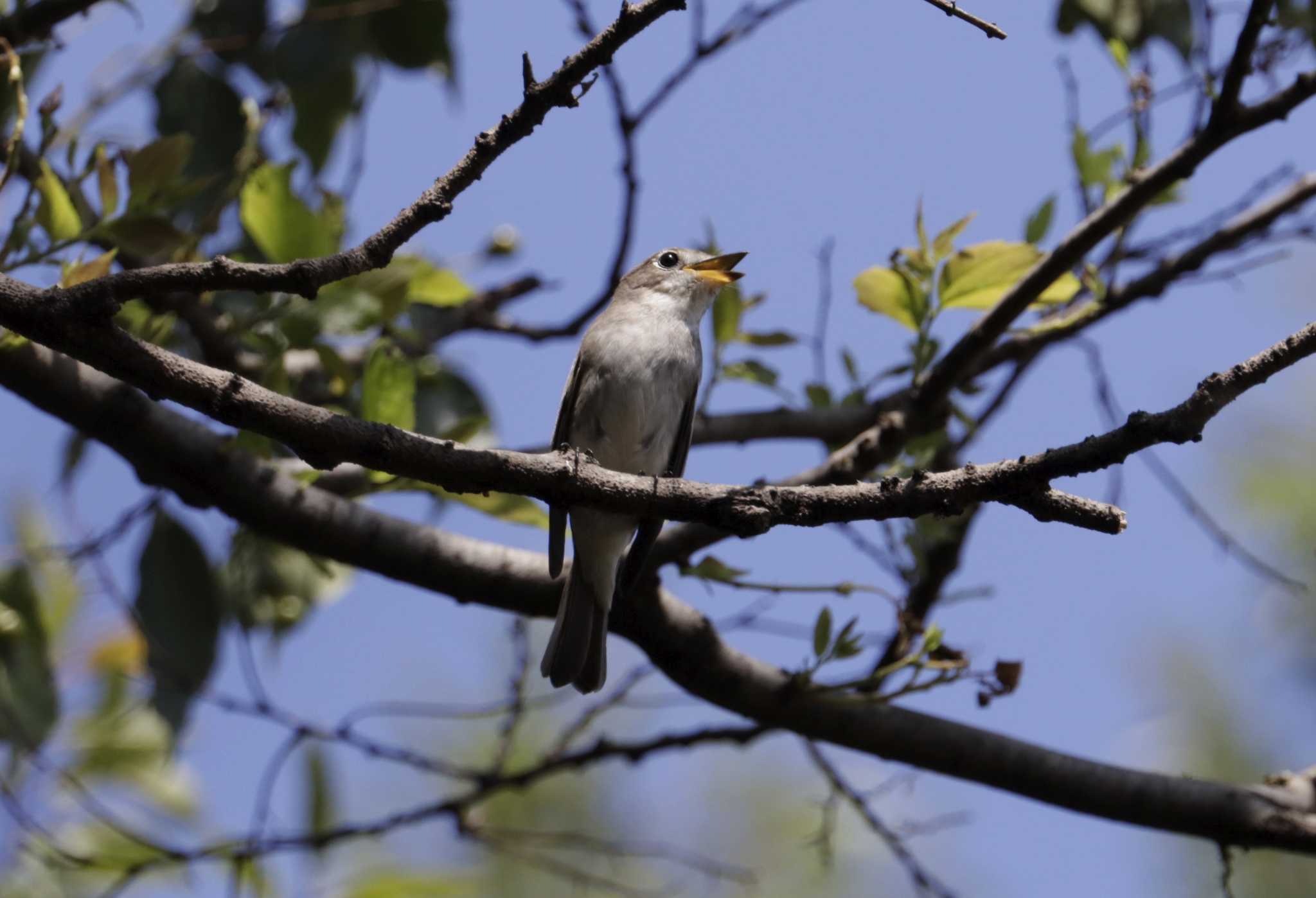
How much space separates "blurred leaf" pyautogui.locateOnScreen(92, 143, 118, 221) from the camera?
2.91m

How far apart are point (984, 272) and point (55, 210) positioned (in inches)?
88.6

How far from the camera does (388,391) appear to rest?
9.37 ft

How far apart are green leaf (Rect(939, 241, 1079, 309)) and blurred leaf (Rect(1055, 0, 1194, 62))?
0.66 meters

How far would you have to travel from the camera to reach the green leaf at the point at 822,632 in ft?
9.80

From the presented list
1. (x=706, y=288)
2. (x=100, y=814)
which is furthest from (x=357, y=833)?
(x=706, y=288)

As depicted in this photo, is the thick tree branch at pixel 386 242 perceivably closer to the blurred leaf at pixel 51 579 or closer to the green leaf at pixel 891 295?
the green leaf at pixel 891 295

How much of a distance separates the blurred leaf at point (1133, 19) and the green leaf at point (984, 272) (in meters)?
0.66

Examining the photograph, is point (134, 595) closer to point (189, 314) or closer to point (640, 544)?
point (189, 314)

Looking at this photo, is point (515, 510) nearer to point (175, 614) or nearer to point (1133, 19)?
point (175, 614)

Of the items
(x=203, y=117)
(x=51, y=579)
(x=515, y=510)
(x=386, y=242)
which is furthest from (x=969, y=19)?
(x=51, y=579)

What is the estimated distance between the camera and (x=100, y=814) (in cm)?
333

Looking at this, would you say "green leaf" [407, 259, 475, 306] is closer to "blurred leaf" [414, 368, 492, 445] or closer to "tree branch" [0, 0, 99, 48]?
"blurred leaf" [414, 368, 492, 445]

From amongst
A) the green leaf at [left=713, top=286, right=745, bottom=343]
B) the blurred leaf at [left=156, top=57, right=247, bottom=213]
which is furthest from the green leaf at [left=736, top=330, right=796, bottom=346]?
the blurred leaf at [left=156, top=57, right=247, bottom=213]

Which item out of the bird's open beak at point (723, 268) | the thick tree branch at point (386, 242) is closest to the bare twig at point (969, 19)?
the thick tree branch at point (386, 242)
